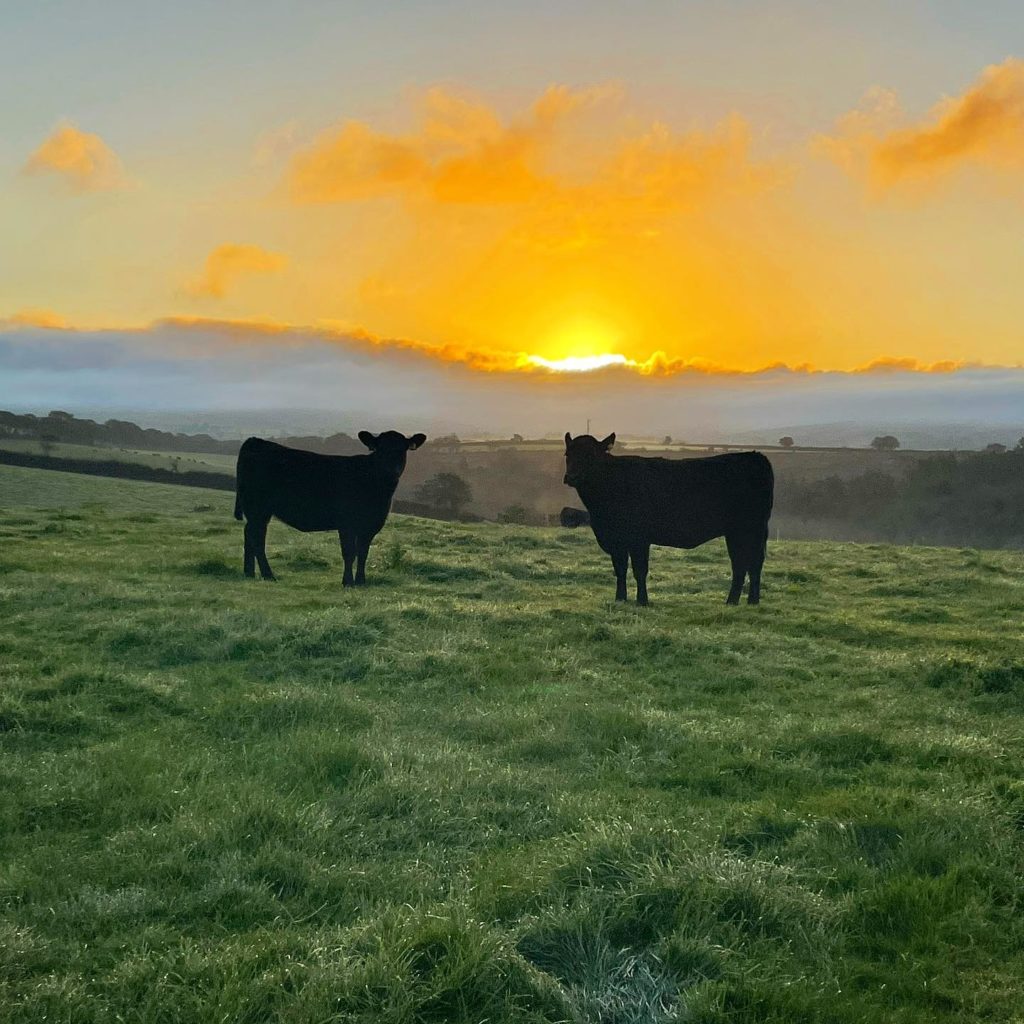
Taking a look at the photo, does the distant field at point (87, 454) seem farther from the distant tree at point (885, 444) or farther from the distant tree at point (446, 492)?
the distant tree at point (885, 444)

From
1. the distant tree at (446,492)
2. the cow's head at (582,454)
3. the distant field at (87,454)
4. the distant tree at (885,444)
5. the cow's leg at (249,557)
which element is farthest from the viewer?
the distant tree at (885,444)

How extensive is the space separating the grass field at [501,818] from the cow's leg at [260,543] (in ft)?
13.1

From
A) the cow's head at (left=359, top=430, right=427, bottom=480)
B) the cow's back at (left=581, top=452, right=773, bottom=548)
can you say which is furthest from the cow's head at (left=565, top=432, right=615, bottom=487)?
the cow's head at (left=359, top=430, right=427, bottom=480)

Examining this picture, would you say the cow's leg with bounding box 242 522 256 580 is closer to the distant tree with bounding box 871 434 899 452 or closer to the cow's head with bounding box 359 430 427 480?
the cow's head with bounding box 359 430 427 480

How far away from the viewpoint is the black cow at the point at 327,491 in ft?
53.8

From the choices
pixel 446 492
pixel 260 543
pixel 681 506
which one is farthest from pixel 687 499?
pixel 446 492

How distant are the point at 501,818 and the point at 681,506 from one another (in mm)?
10008

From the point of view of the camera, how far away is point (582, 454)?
1545cm

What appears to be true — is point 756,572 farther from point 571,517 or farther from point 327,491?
point 327,491

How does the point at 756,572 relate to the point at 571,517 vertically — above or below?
below

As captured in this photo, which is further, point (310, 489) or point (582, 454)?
point (310, 489)

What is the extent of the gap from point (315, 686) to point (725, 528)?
8.62 meters

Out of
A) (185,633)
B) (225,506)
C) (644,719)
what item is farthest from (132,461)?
(644,719)

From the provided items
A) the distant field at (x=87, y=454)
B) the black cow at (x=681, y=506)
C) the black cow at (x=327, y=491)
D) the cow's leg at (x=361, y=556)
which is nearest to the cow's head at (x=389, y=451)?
the black cow at (x=327, y=491)
